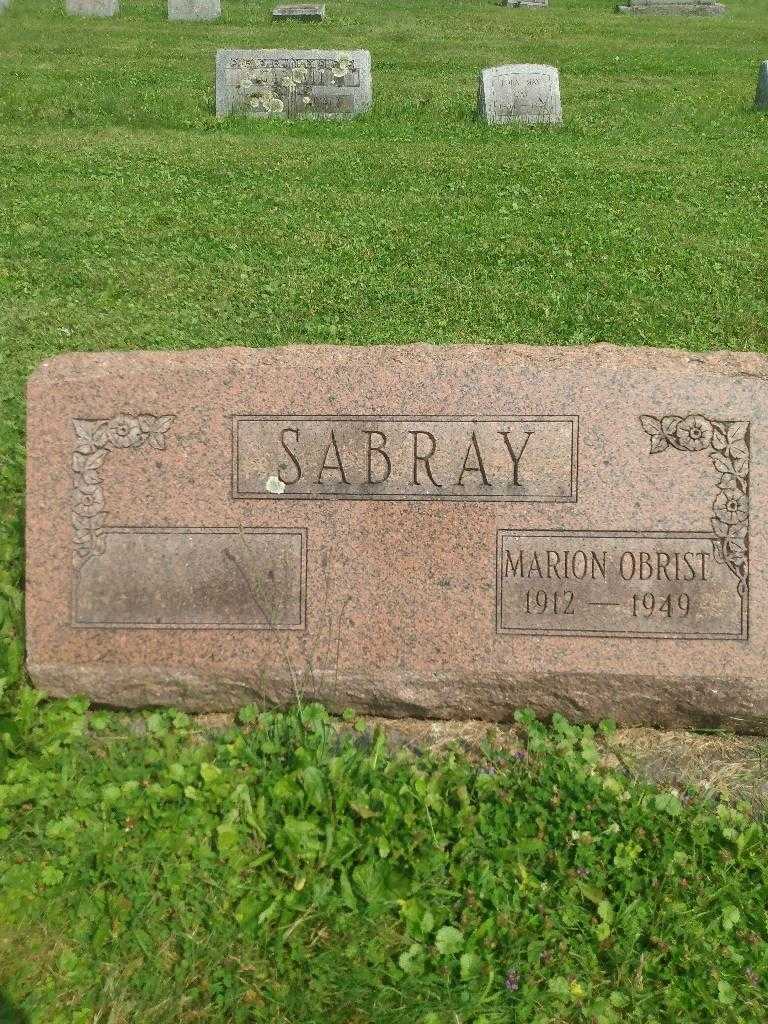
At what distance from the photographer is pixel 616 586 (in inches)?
131

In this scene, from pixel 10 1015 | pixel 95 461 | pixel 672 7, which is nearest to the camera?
pixel 10 1015

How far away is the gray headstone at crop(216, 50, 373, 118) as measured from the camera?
980 centimetres

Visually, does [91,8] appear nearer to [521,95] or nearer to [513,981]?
[521,95]

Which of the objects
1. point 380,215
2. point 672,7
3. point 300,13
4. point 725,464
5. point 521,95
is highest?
point 672,7

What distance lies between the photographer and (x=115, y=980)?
2.53 meters

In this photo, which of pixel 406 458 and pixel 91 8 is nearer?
pixel 406 458

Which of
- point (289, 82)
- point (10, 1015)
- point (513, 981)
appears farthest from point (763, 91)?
point (10, 1015)

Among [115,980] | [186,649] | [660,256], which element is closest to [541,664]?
[186,649]

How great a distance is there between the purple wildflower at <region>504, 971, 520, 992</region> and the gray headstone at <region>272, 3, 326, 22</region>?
16142 mm

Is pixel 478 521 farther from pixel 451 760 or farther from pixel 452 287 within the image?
pixel 452 287

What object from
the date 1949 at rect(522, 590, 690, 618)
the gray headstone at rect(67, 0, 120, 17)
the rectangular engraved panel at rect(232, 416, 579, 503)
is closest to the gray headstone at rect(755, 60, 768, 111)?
the rectangular engraved panel at rect(232, 416, 579, 503)

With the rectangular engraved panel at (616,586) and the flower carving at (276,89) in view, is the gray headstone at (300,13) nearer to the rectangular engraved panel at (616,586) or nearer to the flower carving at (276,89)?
the flower carving at (276,89)

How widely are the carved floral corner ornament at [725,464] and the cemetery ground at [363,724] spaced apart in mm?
676

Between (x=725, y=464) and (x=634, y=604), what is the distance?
0.58 meters
